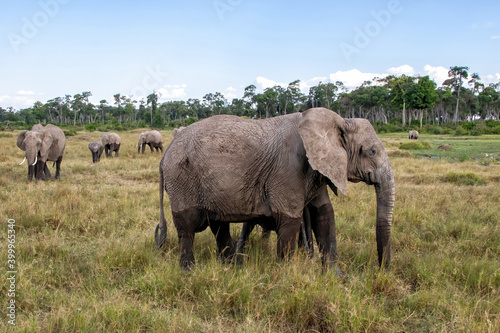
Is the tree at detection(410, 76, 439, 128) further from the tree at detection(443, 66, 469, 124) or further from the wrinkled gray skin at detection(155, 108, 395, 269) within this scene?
the wrinkled gray skin at detection(155, 108, 395, 269)

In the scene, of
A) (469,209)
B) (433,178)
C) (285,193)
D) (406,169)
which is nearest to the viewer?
(285,193)

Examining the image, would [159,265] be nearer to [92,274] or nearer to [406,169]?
[92,274]

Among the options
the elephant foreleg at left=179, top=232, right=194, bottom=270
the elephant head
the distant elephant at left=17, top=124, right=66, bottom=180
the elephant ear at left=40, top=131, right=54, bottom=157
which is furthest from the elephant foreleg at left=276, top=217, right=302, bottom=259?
the elephant ear at left=40, top=131, right=54, bottom=157

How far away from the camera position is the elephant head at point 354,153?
12.8 ft

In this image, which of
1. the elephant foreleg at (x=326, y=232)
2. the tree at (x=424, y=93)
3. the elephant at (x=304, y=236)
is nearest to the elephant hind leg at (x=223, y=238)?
the elephant at (x=304, y=236)

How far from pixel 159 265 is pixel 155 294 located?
647mm

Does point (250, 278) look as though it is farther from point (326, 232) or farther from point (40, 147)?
point (40, 147)

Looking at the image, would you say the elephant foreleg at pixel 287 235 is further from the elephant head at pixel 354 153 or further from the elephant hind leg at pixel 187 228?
the elephant hind leg at pixel 187 228

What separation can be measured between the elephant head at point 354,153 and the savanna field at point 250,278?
2.02ft

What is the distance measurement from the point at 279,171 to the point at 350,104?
63621mm

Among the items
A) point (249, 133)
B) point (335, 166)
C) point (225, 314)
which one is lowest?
point (225, 314)

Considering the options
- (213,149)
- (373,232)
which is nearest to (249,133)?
(213,149)

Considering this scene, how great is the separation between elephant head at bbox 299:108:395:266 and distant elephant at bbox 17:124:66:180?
10.1 meters

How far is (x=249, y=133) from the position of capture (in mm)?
4309
